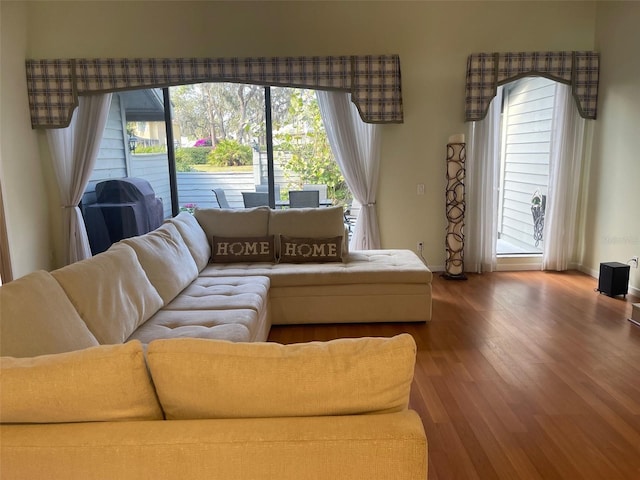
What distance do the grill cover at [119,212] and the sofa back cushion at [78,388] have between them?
417 cm

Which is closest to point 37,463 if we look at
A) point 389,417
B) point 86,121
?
point 389,417

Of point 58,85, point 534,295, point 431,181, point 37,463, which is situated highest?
point 58,85

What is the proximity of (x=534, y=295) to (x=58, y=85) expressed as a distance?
197 inches

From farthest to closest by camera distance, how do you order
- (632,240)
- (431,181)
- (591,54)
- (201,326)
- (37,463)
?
(431,181), (591,54), (632,240), (201,326), (37,463)

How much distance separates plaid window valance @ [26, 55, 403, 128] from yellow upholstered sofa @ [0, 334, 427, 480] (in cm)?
390

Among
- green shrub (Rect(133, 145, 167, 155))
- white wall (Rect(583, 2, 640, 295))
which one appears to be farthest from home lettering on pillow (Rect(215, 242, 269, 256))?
white wall (Rect(583, 2, 640, 295))

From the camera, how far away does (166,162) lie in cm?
517

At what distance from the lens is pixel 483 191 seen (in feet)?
16.4

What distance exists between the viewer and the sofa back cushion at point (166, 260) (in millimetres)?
2896

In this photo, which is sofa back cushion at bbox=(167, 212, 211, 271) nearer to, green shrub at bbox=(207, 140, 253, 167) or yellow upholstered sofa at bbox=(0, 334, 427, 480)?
green shrub at bbox=(207, 140, 253, 167)

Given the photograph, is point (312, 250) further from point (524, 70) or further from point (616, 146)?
point (616, 146)

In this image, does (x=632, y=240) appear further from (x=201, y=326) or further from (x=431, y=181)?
(x=201, y=326)

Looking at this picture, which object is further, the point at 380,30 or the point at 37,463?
the point at 380,30

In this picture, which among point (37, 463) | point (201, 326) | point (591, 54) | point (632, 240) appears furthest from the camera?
point (591, 54)
